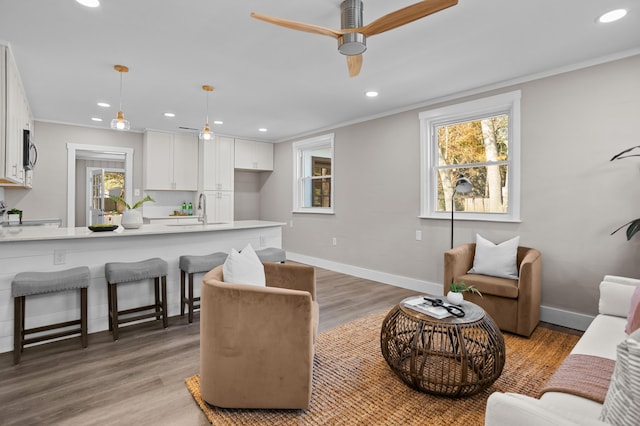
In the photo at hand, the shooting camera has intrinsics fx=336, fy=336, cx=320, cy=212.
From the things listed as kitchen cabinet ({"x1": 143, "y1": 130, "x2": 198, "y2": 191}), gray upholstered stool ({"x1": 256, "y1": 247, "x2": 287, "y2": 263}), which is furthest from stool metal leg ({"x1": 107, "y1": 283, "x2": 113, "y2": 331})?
kitchen cabinet ({"x1": 143, "y1": 130, "x2": 198, "y2": 191})

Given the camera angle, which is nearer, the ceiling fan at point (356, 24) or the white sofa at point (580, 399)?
the white sofa at point (580, 399)

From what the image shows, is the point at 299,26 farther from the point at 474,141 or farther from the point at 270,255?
the point at 474,141

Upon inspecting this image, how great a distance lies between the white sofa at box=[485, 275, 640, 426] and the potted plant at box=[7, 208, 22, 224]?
624 centimetres

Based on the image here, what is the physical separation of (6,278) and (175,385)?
1.73 m

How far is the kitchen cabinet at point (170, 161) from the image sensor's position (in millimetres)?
6031

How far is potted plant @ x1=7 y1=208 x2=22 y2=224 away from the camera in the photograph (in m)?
4.81

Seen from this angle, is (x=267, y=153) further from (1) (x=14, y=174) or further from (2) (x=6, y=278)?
(2) (x=6, y=278)

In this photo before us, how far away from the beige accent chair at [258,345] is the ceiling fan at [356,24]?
5.06 ft

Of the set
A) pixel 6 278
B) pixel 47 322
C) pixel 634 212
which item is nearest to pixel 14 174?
pixel 6 278

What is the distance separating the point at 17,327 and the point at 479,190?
4.62 metres

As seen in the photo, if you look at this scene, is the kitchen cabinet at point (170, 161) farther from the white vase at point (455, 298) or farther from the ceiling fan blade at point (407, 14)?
the white vase at point (455, 298)

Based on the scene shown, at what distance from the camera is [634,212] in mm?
2947

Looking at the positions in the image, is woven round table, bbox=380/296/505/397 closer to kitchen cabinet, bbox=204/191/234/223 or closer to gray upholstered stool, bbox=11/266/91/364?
gray upholstered stool, bbox=11/266/91/364

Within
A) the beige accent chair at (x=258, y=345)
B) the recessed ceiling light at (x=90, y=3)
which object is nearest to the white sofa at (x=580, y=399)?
the beige accent chair at (x=258, y=345)
